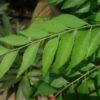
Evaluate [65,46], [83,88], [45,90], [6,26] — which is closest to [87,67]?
[83,88]

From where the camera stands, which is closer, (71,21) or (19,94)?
(71,21)

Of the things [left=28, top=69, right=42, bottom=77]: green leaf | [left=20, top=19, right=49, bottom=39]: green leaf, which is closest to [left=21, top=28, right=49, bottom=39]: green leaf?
[left=20, top=19, right=49, bottom=39]: green leaf

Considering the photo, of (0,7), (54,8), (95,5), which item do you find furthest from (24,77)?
(95,5)

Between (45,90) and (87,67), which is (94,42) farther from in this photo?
(45,90)

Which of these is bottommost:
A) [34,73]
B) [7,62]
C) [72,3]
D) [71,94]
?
[34,73]

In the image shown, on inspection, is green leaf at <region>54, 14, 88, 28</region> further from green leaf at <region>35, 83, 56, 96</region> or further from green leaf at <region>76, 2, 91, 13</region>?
green leaf at <region>35, 83, 56, 96</region>

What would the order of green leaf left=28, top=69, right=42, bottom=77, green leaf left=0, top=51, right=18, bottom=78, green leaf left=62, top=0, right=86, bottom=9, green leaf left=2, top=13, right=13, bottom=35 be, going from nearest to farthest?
green leaf left=0, top=51, right=18, bottom=78
green leaf left=62, top=0, right=86, bottom=9
green leaf left=28, top=69, right=42, bottom=77
green leaf left=2, top=13, right=13, bottom=35

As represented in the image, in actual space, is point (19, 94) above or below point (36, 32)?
below

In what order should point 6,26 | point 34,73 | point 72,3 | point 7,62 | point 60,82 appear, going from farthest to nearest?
point 6,26 → point 34,73 → point 60,82 → point 72,3 → point 7,62

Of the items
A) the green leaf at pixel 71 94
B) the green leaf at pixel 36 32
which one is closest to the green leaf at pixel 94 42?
the green leaf at pixel 36 32

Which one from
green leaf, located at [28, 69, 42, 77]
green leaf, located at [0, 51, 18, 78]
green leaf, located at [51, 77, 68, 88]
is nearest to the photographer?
green leaf, located at [0, 51, 18, 78]
